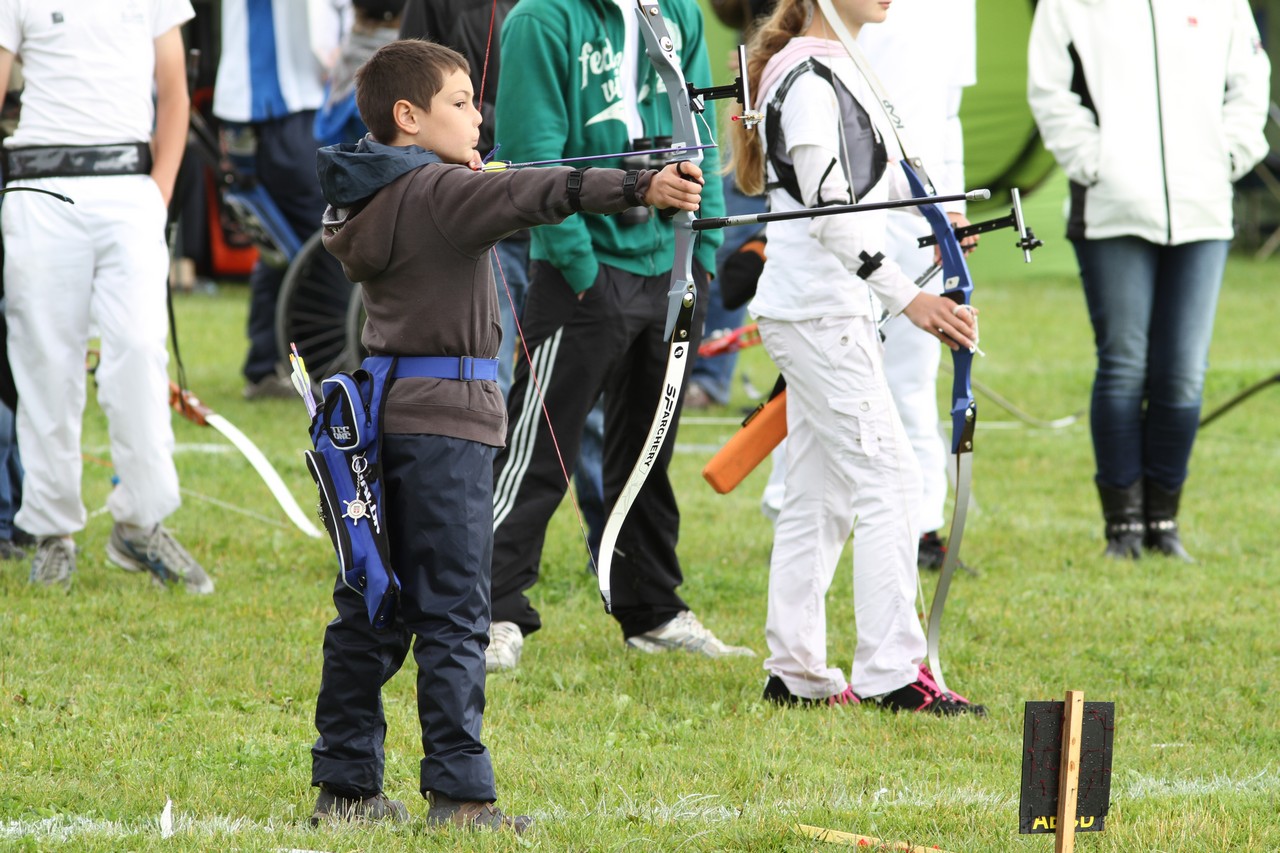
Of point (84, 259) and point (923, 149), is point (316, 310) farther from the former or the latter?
point (923, 149)

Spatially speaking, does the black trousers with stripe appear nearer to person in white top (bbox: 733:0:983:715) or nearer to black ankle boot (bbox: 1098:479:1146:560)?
person in white top (bbox: 733:0:983:715)

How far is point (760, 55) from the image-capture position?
404 centimetres

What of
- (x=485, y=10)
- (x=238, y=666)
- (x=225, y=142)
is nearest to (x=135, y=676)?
(x=238, y=666)

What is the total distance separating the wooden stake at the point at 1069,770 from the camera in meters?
2.57

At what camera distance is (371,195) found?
3014 millimetres

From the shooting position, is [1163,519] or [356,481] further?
[1163,519]

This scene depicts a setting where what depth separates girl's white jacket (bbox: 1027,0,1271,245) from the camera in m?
Answer: 5.71

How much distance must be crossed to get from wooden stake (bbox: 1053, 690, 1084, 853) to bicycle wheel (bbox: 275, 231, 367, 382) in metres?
6.03

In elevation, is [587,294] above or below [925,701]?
above

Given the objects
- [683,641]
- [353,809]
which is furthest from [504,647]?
[353,809]

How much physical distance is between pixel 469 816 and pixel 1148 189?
3682 mm

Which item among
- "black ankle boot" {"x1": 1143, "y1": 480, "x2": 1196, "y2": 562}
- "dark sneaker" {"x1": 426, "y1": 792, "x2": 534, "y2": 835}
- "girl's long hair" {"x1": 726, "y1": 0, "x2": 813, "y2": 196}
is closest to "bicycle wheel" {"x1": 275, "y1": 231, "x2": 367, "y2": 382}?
"black ankle boot" {"x1": 1143, "y1": 480, "x2": 1196, "y2": 562}

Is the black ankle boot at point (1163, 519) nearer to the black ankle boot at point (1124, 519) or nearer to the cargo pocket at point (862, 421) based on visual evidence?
the black ankle boot at point (1124, 519)

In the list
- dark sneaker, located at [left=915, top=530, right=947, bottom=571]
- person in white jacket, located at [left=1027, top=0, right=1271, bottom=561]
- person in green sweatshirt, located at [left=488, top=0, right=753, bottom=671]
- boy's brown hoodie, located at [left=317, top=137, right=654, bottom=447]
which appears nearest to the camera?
boy's brown hoodie, located at [left=317, top=137, right=654, bottom=447]
